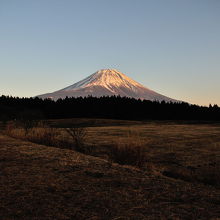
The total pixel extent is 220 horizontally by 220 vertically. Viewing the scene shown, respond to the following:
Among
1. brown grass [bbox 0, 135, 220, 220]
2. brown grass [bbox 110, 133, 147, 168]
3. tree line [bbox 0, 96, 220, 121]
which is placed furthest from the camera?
tree line [bbox 0, 96, 220, 121]

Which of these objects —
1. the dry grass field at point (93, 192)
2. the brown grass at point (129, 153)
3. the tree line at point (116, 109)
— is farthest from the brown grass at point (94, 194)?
the tree line at point (116, 109)

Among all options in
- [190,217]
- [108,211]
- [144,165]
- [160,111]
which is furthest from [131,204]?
[160,111]

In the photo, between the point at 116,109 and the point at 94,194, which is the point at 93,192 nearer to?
the point at 94,194

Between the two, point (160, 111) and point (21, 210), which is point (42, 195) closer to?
point (21, 210)

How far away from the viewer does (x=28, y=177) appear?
7312 mm

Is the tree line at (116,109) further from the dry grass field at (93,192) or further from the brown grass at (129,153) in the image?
the dry grass field at (93,192)

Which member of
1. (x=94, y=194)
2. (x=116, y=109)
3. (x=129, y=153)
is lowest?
(x=94, y=194)

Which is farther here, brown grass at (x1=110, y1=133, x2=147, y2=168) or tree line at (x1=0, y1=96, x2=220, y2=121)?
tree line at (x1=0, y1=96, x2=220, y2=121)

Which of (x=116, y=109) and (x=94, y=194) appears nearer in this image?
(x=94, y=194)

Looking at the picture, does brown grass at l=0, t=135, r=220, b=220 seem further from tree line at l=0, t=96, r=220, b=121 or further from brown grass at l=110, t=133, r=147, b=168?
tree line at l=0, t=96, r=220, b=121

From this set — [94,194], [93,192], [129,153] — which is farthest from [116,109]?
[94,194]

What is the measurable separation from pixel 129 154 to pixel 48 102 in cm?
7994

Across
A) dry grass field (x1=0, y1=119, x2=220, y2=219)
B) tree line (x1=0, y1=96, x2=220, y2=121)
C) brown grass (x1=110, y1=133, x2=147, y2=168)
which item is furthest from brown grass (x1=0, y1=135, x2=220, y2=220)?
tree line (x1=0, y1=96, x2=220, y2=121)

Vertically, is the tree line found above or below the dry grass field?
above
